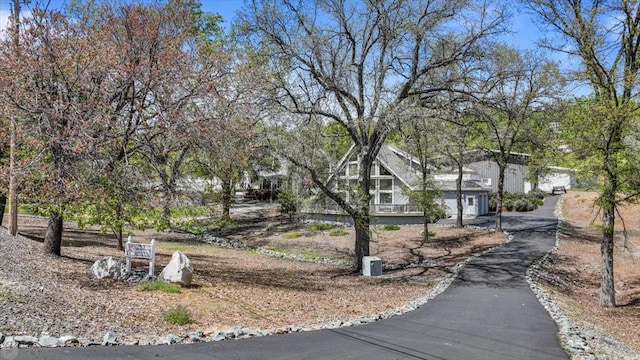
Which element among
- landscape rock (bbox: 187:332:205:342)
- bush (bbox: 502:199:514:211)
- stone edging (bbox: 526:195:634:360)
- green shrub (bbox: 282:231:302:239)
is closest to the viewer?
landscape rock (bbox: 187:332:205:342)

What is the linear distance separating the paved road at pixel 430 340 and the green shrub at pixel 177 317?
1447 mm

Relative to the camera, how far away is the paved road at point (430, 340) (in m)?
7.04

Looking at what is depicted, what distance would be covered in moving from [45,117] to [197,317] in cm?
541

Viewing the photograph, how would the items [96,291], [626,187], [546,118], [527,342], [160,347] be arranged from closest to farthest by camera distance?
[160,347] → [527,342] → [96,291] → [626,187] → [546,118]

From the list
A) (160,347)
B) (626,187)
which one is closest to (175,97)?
(160,347)

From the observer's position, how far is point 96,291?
1007 centimetres

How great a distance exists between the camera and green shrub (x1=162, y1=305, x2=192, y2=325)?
882 centimetres

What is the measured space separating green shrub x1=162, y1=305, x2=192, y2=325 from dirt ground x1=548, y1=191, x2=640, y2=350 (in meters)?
9.51

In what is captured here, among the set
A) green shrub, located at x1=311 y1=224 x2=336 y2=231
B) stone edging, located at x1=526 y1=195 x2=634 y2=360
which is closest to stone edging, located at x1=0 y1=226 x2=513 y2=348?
stone edging, located at x1=526 y1=195 x2=634 y2=360

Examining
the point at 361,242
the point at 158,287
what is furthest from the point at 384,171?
the point at 158,287

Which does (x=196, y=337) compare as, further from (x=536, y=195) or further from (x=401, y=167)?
(x=536, y=195)

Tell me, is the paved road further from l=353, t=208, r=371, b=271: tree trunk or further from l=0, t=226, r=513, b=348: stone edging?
l=353, t=208, r=371, b=271: tree trunk

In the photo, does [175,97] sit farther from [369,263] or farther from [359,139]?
[369,263]

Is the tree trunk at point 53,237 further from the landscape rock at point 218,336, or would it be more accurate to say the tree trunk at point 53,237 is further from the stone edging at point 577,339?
the stone edging at point 577,339
